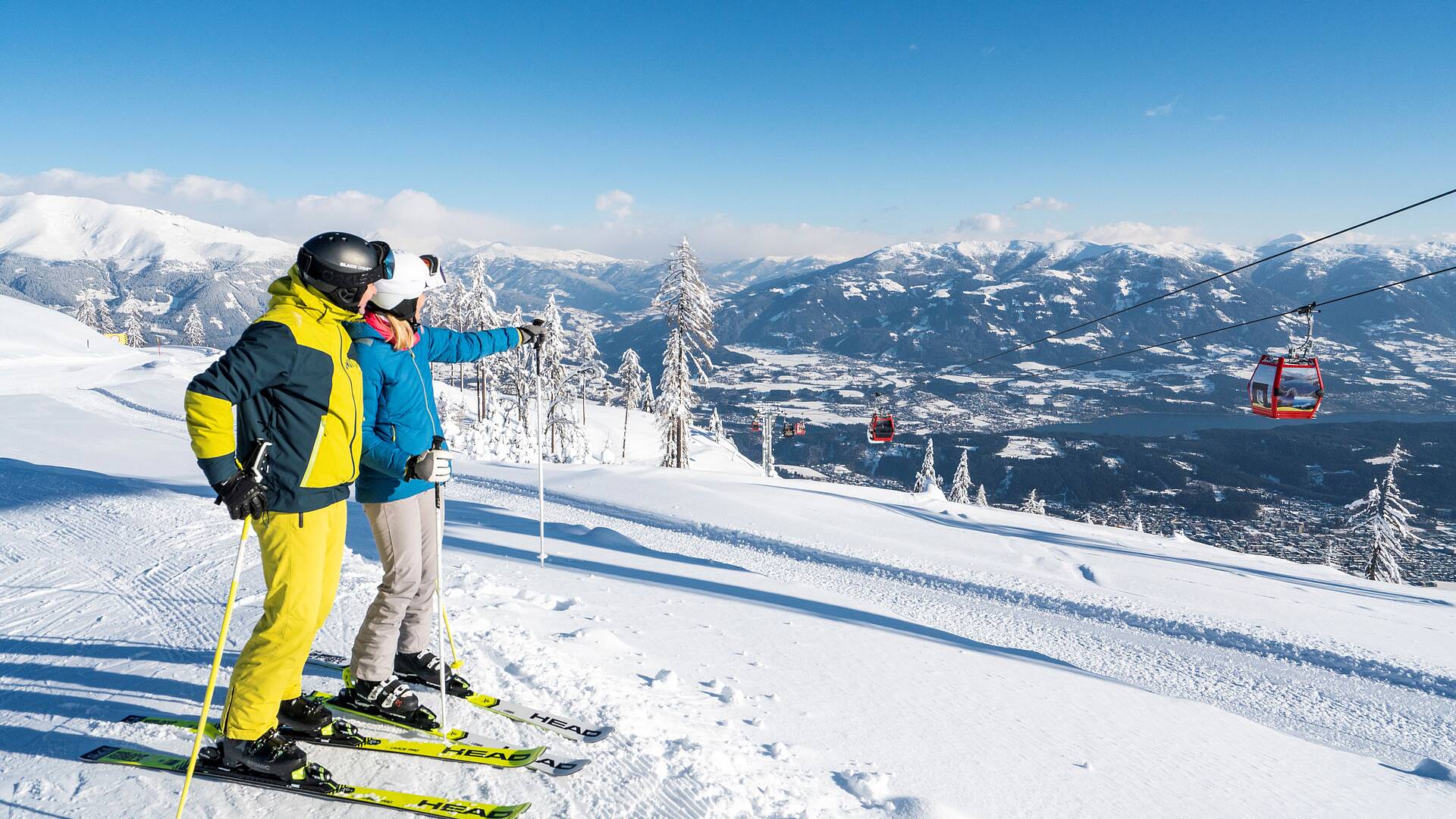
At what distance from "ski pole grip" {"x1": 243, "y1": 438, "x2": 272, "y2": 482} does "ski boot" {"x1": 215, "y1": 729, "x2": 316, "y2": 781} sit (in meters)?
1.13

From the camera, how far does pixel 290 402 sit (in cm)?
254

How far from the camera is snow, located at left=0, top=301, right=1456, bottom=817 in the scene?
2988 millimetres

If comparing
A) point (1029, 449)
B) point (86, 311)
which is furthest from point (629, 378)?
point (1029, 449)

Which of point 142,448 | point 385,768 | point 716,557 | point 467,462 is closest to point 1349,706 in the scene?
point 716,557

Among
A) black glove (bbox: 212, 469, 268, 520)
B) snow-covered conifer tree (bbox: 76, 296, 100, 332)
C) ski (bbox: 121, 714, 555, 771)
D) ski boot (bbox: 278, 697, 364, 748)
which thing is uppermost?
snow-covered conifer tree (bbox: 76, 296, 100, 332)

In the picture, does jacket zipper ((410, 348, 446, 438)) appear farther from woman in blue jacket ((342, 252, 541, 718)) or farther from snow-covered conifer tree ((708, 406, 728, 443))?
snow-covered conifer tree ((708, 406, 728, 443))

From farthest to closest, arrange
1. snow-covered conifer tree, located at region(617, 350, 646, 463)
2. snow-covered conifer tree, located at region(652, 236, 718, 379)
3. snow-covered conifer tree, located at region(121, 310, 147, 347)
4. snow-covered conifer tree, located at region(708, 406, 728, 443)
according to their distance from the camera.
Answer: snow-covered conifer tree, located at region(121, 310, 147, 347)
snow-covered conifer tree, located at region(708, 406, 728, 443)
snow-covered conifer tree, located at region(617, 350, 646, 463)
snow-covered conifer tree, located at region(652, 236, 718, 379)

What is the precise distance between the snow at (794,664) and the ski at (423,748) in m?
0.05

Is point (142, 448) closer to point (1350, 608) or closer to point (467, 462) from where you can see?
point (467, 462)

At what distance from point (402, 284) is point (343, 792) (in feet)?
7.33

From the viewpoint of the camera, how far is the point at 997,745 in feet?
12.4

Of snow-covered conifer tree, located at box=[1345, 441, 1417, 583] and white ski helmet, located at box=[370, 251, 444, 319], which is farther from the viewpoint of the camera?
snow-covered conifer tree, located at box=[1345, 441, 1417, 583]

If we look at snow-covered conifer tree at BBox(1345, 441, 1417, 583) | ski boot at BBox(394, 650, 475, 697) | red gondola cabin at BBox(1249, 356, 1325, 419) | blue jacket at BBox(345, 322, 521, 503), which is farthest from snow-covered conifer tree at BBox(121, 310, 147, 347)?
snow-covered conifer tree at BBox(1345, 441, 1417, 583)

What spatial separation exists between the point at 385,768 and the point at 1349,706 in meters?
7.47
